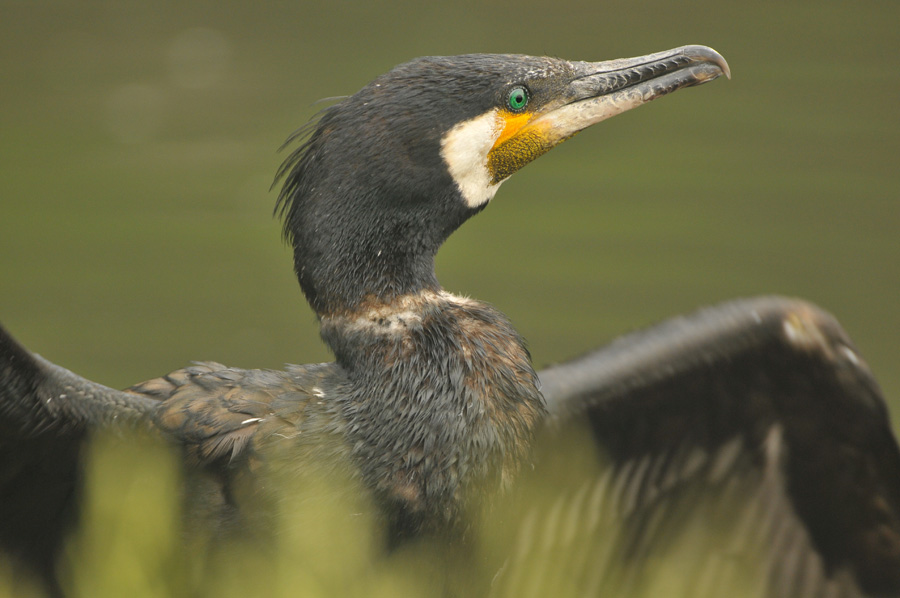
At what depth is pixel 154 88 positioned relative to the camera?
8.23 meters

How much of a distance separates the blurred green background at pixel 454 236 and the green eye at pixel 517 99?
3675mm

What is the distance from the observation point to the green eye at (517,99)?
101 inches

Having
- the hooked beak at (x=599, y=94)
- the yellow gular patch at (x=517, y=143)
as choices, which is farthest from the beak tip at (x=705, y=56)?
the yellow gular patch at (x=517, y=143)

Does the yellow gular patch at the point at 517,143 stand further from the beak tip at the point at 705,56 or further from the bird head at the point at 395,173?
the beak tip at the point at 705,56

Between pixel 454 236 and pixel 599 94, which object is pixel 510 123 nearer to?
pixel 599 94

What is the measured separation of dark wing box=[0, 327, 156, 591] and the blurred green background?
370 centimetres

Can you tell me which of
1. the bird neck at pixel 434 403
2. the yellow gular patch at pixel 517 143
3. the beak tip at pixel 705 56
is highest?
the beak tip at pixel 705 56

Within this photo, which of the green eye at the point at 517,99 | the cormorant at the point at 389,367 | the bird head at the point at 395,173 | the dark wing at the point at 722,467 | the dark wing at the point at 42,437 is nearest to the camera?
the dark wing at the point at 42,437

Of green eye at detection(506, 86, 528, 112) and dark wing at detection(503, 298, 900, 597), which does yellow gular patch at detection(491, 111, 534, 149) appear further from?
dark wing at detection(503, 298, 900, 597)

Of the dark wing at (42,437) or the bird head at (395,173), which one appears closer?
the dark wing at (42,437)

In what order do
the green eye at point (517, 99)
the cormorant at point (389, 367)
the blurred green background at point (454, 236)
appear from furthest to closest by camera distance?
the blurred green background at point (454, 236), the green eye at point (517, 99), the cormorant at point (389, 367)

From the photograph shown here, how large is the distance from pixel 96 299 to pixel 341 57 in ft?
7.79

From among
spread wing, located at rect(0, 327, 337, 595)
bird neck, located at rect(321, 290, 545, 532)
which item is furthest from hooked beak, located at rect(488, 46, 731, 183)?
spread wing, located at rect(0, 327, 337, 595)

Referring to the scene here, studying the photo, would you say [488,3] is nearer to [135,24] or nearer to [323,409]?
[135,24]
